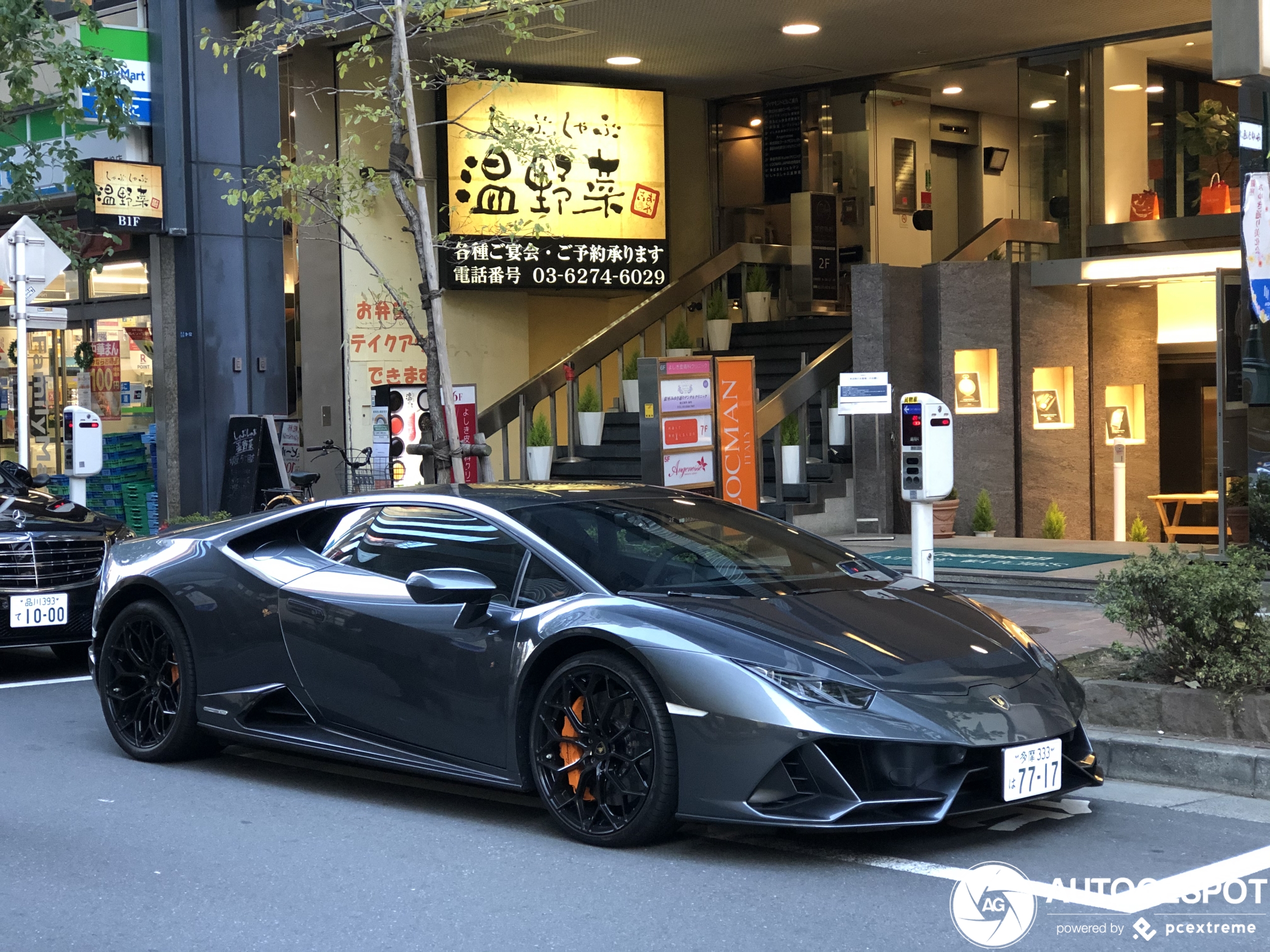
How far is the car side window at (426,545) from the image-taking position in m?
5.94

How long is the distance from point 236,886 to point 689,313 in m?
15.2

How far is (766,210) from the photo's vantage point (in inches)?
816

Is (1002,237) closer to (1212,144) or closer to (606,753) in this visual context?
(1212,144)

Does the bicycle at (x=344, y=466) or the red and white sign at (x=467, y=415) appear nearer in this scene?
the bicycle at (x=344, y=466)

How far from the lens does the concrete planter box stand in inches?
244

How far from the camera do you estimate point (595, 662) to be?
5.36 m

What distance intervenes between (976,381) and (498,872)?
1192 cm

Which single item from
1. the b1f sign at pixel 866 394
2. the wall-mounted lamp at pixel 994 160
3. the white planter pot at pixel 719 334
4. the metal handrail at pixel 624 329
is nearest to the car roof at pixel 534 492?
the b1f sign at pixel 866 394

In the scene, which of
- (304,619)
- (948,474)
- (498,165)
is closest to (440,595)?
(304,619)

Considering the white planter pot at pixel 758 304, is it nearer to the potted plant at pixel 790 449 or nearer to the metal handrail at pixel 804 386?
the metal handrail at pixel 804 386

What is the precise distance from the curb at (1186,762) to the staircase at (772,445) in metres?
7.94

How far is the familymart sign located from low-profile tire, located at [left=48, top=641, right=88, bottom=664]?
26.7 ft

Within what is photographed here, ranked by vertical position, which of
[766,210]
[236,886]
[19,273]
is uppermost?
[766,210]

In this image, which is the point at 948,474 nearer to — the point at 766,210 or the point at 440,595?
the point at 440,595
